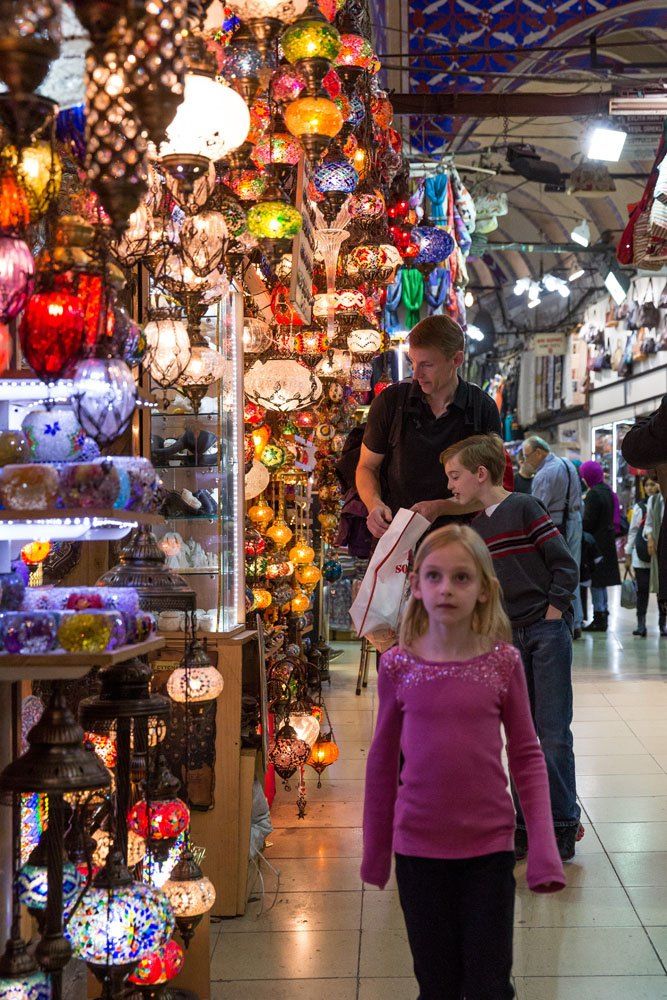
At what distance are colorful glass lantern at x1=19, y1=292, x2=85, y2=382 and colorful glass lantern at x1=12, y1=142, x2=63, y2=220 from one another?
14 centimetres

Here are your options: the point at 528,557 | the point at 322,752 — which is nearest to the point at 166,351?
the point at 528,557

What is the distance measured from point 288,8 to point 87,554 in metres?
1.67

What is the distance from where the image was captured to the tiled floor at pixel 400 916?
335 cm

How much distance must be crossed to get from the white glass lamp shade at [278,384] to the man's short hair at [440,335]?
92 cm

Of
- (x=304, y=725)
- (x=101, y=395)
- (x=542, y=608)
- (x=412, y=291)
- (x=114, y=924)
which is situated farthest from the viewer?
(x=412, y=291)

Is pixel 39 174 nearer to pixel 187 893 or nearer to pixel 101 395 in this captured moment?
pixel 101 395

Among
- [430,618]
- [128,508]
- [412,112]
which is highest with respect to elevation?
[412,112]

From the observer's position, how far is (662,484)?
3354 millimetres

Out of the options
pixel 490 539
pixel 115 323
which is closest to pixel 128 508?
pixel 115 323

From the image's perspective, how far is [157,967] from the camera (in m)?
2.47

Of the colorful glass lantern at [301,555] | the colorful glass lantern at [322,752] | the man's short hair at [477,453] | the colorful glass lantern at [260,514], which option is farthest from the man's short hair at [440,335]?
the colorful glass lantern at [301,555]

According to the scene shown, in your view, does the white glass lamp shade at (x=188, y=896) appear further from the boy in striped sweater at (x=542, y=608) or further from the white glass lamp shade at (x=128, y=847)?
the boy in striped sweater at (x=542, y=608)

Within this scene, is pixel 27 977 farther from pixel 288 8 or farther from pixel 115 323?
pixel 288 8

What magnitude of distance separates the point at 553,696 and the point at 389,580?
1171 mm
